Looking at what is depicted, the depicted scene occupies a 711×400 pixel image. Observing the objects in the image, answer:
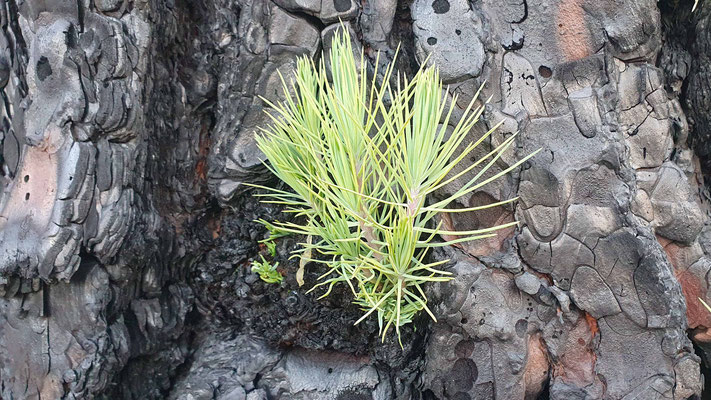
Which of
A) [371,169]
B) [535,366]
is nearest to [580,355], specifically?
[535,366]

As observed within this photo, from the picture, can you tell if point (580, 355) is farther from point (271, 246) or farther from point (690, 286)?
point (271, 246)

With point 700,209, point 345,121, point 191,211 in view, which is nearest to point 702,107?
point 700,209

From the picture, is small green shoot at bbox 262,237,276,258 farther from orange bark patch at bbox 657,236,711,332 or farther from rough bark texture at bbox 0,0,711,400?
orange bark patch at bbox 657,236,711,332

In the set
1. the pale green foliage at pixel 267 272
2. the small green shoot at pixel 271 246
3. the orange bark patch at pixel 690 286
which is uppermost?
the small green shoot at pixel 271 246

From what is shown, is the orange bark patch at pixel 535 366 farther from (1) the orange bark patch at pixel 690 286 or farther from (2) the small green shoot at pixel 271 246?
(2) the small green shoot at pixel 271 246

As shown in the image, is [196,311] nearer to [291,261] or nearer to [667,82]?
[291,261]

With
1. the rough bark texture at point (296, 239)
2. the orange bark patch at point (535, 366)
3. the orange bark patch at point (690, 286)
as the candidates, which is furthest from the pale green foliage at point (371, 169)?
the orange bark patch at point (690, 286)
